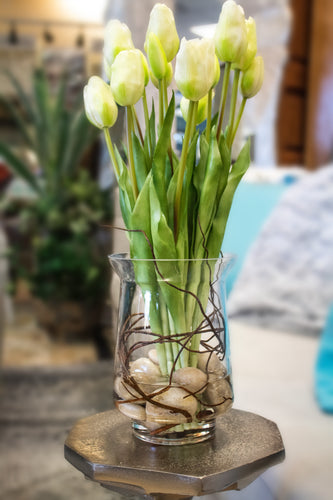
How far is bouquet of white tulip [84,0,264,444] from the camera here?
27 centimetres

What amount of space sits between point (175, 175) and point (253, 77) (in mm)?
77

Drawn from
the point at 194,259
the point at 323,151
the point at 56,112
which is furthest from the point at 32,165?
the point at 194,259

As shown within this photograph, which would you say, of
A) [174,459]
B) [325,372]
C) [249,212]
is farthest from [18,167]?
[174,459]

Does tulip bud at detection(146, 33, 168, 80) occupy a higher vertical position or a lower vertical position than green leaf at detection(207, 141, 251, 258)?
higher

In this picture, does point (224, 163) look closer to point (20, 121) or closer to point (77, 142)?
point (77, 142)

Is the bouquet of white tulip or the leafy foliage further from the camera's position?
the leafy foliage

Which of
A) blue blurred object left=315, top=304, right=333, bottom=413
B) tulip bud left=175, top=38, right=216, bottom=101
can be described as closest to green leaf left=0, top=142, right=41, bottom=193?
blue blurred object left=315, top=304, right=333, bottom=413

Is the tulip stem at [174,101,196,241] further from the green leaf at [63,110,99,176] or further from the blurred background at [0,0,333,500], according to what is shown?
the green leaf at [63,110,99,176]

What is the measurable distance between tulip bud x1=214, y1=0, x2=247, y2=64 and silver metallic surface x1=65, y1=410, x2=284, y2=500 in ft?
0.71

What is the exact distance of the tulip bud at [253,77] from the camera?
302 mm

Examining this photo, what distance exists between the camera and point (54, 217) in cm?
138

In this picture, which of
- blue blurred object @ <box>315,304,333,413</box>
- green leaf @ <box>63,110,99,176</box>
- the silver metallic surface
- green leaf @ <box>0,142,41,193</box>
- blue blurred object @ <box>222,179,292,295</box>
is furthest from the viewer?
green leaf @ <box>0,142,41,193</box>

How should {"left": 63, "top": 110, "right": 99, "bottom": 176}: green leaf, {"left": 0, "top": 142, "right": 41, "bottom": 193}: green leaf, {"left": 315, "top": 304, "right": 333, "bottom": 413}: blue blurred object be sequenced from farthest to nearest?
1. {"left": 0, "top": 142, "right": 41, "bottom": 193}: green leaf
2. {"left": 63, "top": 110, "right": 99, "bottom": 176}: green leaf
3. {"left": 315, "top": 304, "right": 333, "bottom": 413}: blue blurred object

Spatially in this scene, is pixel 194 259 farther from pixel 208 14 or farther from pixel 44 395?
pixel 44 395
